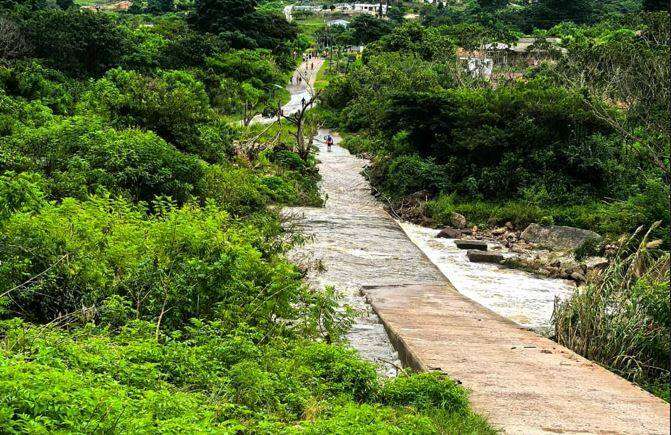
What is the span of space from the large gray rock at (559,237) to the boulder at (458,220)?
87.1 inches

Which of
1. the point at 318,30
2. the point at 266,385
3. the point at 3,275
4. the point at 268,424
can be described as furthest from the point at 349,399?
the point at 318,30

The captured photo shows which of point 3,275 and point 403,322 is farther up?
point 3,275

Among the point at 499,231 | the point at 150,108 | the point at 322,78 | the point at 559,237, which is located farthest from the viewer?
the point at 322,78

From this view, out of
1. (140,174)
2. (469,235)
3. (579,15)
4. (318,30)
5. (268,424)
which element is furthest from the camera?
(318,30)

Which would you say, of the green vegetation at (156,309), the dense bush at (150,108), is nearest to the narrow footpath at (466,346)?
the green vegetation at (156,309)

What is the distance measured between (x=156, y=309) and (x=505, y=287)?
30.0 ft

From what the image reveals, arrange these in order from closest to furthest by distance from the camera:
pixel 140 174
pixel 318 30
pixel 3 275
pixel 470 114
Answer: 1. pixel 3 275
2. pixel 140 174
3. pixel 470 114
4. pixel 318 30

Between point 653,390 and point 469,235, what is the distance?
12.1 metres

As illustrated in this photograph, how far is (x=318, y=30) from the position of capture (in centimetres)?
9888

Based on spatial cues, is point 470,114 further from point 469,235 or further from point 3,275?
point 3,275

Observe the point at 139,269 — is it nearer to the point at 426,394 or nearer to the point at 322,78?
the point at 426,394

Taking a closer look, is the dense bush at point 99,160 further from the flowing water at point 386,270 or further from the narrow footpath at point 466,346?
the narrow footpath at point 466,346

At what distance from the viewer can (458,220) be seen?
23.4 m

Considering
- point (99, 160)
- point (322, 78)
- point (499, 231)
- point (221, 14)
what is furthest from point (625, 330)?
point (322, 78)
